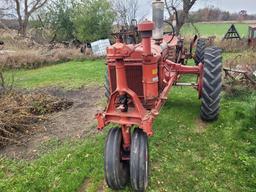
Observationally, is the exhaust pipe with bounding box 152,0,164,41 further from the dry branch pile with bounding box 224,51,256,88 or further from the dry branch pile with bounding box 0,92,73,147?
the dry branch pile with bounding box 0,92,73,147

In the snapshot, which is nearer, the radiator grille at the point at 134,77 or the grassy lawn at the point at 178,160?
the grassy lawn at the point at 178,160

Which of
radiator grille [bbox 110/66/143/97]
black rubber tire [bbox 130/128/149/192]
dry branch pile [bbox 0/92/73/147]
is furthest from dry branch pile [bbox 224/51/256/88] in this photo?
black rubber tire [bbox 130/128/149/192]

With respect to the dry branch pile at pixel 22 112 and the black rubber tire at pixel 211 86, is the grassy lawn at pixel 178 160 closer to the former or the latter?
the black rubber tire at pixel 211 86

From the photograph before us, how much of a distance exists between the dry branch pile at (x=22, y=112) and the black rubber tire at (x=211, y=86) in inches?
125

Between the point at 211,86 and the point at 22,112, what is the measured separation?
3.55 metres

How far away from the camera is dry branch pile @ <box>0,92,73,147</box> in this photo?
5629mm

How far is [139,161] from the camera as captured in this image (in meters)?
3.47

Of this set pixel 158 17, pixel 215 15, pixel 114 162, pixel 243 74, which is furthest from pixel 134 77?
pixel 215 15

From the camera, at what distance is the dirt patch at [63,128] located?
5191 millimetres

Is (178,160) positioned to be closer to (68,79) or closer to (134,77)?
(134,77)

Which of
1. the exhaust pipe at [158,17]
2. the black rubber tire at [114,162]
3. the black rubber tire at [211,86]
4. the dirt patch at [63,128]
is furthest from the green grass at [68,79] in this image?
the black rubber tire at [114,162]

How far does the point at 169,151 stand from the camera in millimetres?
4727

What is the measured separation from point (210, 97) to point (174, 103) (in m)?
1.67

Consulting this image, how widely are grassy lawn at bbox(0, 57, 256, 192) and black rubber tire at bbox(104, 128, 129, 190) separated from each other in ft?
1.23
